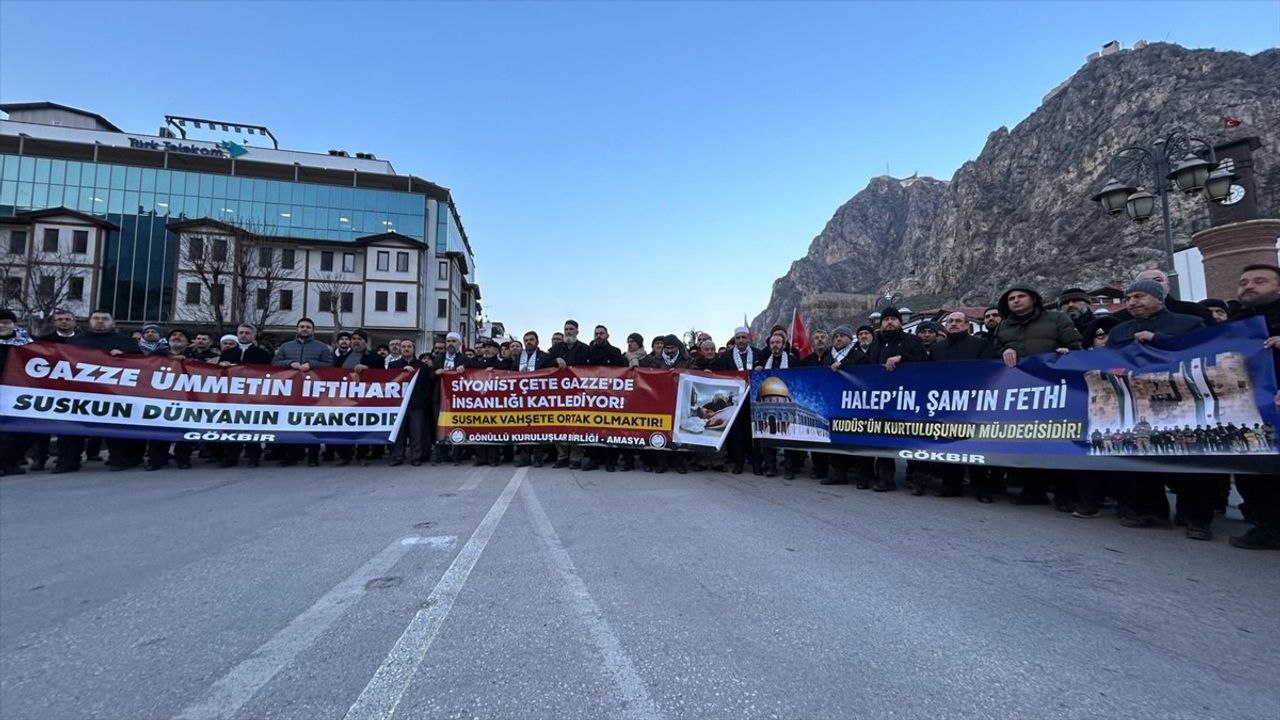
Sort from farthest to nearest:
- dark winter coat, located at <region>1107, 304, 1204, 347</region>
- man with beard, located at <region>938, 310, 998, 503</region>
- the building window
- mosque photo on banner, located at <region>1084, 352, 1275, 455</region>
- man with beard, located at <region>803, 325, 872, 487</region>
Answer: the building window → man with beard, located at <region>803, 325, 872, 487</region> → man with beard, located at <region>938, 310, 998, 503</region> → dark winter coat, located at <region>1107, 304, 1204, 347</region> → mosque photo on banner, located at <region>1084, 352, 1275, 455</region>

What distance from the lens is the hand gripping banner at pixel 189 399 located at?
7750 mm

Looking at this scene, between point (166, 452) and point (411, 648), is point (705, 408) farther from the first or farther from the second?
point (166, 452)

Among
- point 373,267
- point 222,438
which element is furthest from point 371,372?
point 373,267

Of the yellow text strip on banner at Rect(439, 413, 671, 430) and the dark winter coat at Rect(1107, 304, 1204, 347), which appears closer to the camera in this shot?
the dark winter coat at Rect(1107, 304, 1204, 347)

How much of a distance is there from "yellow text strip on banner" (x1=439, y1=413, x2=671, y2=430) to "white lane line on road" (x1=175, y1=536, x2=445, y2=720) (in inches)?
205

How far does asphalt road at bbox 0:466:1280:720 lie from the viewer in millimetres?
2033

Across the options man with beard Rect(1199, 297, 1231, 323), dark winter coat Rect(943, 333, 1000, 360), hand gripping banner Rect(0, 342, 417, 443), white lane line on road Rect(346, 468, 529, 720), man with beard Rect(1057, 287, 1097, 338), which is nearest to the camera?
white lane line on road Rect(346, 468, 529, 720)

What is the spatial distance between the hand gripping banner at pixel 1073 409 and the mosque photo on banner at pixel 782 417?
3cm

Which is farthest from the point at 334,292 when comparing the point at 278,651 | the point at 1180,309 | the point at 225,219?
the point at 1180,309

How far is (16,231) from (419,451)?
5494 cm

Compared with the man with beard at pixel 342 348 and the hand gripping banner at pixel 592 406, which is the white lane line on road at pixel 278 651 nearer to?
the hand gripping banner at pixel 592 406

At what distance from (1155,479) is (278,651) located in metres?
6.76

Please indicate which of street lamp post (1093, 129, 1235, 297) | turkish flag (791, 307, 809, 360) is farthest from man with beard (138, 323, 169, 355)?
street lamp post (1093, 129, 1235, 297)

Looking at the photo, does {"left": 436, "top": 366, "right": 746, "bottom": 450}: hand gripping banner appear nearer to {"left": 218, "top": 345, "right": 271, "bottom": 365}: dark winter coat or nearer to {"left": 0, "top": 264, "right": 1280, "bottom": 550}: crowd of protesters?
{"left": 0, "top": 264, "right": 1280, "bottom": 550}: crowd of protesters
